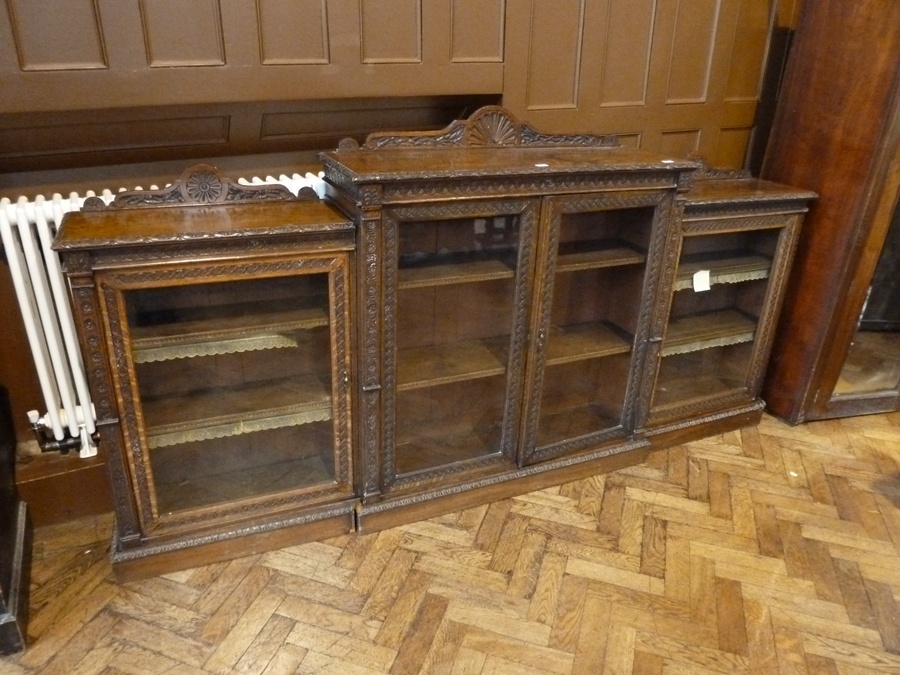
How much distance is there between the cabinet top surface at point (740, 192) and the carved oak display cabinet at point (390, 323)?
0.01 metres

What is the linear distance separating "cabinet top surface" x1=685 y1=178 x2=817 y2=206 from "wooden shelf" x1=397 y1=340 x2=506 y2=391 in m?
0.78

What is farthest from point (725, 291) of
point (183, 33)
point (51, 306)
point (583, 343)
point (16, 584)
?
point (16, 584)

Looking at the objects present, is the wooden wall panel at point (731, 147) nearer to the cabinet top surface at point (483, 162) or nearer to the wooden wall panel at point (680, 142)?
the wooden wall panel at point (680, 142)

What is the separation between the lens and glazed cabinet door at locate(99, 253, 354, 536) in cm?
157

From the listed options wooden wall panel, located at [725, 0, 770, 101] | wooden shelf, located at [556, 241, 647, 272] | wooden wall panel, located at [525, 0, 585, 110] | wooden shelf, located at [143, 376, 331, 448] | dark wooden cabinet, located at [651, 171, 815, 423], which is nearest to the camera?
wooden shelf, located at [143, 376, 331, 448]

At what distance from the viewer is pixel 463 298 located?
1.89 m

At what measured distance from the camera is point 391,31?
1859 millimetres

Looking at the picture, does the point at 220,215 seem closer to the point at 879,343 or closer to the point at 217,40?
the point at 217,40

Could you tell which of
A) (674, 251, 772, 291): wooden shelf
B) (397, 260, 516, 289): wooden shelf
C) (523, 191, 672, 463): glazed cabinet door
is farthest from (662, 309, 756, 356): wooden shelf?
(397, 260, 516, 289): wooden shelf

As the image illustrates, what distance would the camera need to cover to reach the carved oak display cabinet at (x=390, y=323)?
158cm

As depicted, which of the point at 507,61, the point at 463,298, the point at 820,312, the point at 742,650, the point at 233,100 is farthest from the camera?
the point at 820,312

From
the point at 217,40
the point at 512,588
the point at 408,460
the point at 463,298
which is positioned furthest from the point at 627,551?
the point at 217,40

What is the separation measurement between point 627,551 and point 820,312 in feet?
3.83

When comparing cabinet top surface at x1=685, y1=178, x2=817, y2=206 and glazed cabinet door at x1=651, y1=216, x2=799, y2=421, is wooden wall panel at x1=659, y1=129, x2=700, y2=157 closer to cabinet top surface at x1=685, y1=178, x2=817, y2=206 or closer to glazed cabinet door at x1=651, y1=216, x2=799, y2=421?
cabinet top surface at x1=685, y1=178, x2=817, y2=206
